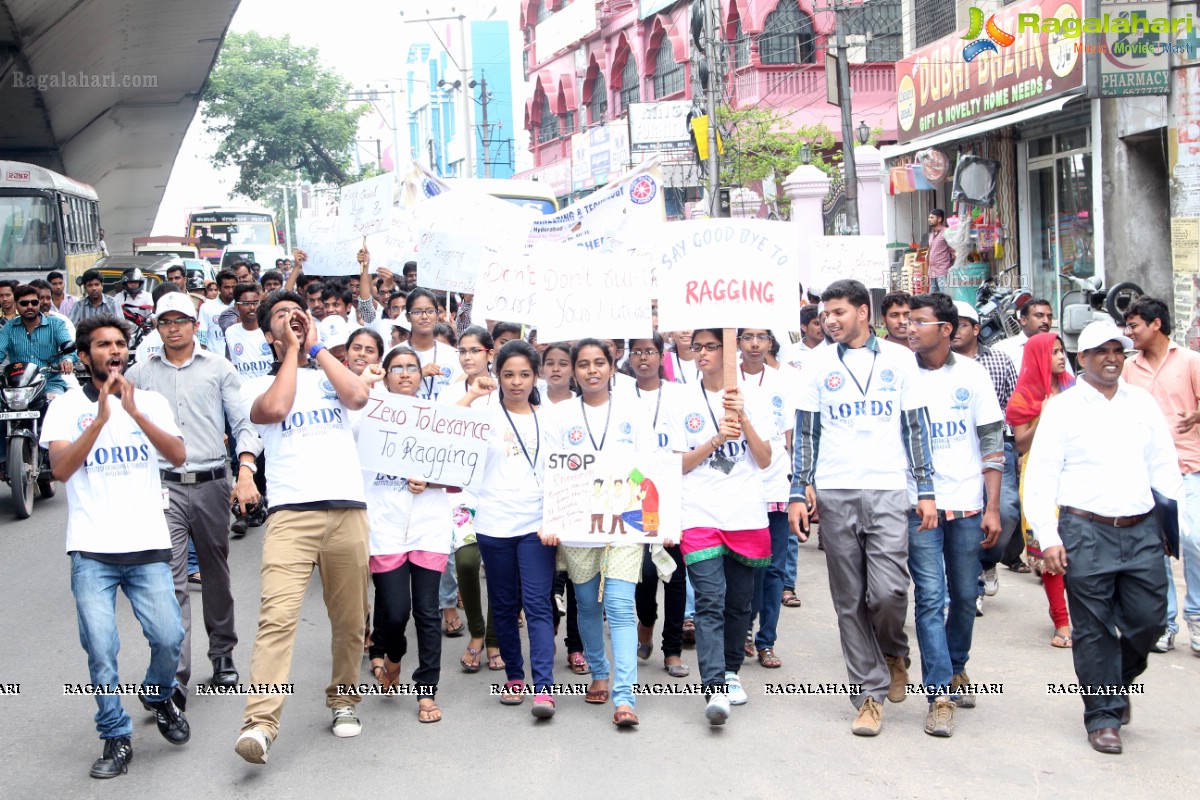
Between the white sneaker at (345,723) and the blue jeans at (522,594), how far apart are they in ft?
2.58

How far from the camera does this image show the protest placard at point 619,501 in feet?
20.1

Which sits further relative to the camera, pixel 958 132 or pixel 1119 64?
pixel 958 132

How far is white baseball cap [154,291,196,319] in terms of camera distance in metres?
6.59

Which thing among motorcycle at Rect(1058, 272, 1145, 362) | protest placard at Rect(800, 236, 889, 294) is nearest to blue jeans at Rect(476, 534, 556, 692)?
motorcycle at Rect(1058, 272, 1145, 362)

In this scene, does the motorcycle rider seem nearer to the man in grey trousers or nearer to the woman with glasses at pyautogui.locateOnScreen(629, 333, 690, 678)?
the woman with glasses at pyautogui.locateOnScreen(629, 333, 690, 678)

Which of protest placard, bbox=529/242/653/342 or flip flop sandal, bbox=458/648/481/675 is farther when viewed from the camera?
flip flop sandal, bbox=458/648/481/675

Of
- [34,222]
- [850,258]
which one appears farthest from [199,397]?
[34,222]

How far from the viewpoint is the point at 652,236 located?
10.4m

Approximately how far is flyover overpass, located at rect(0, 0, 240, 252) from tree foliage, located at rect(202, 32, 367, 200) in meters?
14.7

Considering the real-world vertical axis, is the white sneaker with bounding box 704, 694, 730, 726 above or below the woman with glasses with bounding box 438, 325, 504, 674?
below

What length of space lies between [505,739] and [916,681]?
2.24m

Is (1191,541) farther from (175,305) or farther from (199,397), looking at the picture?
(175,305)

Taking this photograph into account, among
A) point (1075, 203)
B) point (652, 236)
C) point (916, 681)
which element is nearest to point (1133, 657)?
point (916, 681)

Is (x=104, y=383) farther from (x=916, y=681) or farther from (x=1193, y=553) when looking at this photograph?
(x=1193, y=553)
